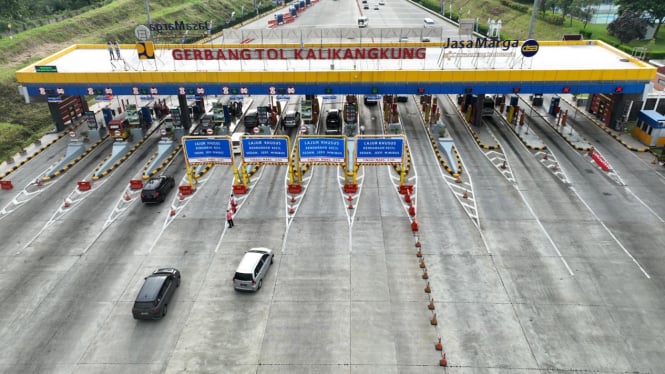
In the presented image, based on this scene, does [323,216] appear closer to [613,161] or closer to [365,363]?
[365,363]

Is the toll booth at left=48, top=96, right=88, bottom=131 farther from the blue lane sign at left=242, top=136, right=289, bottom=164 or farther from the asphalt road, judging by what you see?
the blue lane sign at left=242, top=136, right=289, bottom=164

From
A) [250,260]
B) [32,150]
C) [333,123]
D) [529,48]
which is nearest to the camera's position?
[250,260]

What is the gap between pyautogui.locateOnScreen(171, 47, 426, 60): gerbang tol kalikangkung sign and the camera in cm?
5016

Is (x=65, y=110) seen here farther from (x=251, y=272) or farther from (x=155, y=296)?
(x=251, y=272)

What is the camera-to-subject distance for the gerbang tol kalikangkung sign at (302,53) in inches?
1975

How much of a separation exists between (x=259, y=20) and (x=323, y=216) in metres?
111

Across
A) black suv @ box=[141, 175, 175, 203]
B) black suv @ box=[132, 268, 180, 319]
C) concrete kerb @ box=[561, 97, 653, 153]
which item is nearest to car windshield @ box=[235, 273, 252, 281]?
black suv @ box=[132, 268, 180, 319]

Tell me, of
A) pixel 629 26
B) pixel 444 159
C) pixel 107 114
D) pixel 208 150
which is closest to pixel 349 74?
pixel 444 159

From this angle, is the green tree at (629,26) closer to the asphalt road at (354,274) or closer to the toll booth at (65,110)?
the asphalt road at (354,274)

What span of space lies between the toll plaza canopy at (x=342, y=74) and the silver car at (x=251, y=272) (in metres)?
25.9

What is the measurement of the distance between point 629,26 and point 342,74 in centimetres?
6359

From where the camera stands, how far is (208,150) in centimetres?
3831

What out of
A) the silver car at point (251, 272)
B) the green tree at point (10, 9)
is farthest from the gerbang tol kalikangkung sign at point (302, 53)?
the green tree at point (10, 9)

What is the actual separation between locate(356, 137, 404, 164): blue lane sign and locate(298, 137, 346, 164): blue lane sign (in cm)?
148
